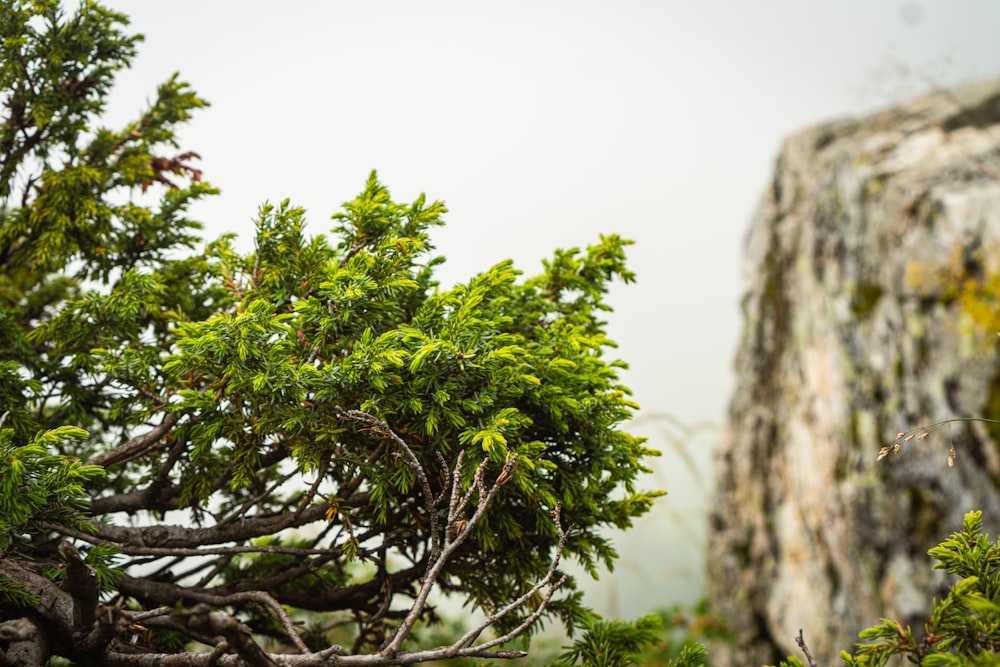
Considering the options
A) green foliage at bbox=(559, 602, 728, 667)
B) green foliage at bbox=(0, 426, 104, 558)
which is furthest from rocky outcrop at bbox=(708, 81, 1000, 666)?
green foliage at bbox=(0, 426, 104, 558)

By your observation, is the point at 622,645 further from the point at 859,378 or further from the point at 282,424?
the point at 859,378

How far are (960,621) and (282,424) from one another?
2504 millimetres

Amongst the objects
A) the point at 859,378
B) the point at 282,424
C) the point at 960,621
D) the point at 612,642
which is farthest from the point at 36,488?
the point at 859,378

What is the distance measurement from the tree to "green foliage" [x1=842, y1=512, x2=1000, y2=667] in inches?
45.3

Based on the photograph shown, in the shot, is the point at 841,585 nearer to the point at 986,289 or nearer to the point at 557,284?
the point at 986,289

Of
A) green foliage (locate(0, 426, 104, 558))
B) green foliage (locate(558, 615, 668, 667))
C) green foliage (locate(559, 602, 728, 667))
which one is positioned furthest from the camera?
green foliage (locate(558, 615, 668, 667))

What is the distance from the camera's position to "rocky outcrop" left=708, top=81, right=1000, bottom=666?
9.53 meters

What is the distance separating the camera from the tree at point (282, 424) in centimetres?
242

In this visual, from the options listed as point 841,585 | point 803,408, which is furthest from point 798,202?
point 841,585

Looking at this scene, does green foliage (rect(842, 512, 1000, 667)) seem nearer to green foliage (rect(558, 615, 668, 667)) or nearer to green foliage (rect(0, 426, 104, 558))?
green foliage (rect(558, 615, 668, 667))

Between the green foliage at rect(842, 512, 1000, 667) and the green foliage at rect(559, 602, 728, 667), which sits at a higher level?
the green foliage at rect(842, 512, 1000, 667)

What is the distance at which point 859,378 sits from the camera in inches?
454

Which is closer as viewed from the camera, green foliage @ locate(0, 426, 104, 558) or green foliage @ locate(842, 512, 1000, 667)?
green foliage @ locate(842, 512, 1000, 667)

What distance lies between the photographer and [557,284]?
3.67m
